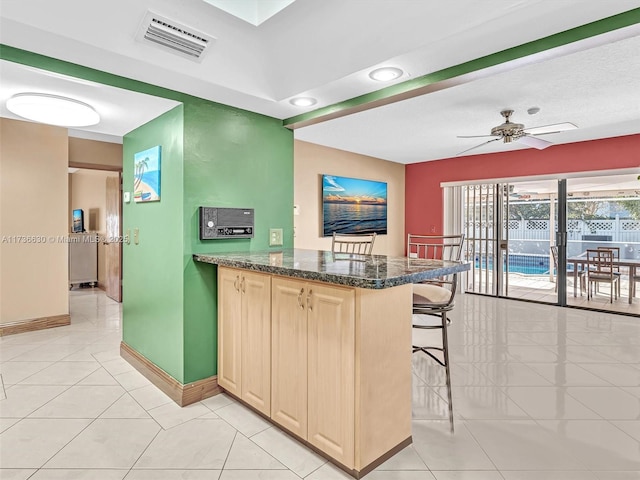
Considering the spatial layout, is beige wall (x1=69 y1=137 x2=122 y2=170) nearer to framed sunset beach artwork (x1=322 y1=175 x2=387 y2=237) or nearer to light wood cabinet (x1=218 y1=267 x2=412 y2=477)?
framed sunset beach artwork (x1=322 y1=175 x2=387 y2=237)

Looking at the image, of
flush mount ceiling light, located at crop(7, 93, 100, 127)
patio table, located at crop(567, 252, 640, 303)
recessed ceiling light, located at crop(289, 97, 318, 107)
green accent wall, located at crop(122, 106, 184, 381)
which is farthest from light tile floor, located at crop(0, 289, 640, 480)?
patio table, located at crop(567, 252, 640, 303)

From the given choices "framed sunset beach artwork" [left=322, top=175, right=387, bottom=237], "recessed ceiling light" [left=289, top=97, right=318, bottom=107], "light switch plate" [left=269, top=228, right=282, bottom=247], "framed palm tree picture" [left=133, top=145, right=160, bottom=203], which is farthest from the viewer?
"framed sunset beach artwork" [left=322, top=175, right=387, bottom=237]

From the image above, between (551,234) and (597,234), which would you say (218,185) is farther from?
(551,234)

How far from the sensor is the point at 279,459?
5.95 feet

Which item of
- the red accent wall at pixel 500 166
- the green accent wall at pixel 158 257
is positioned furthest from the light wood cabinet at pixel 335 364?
the red accent wall at pixel 500 166

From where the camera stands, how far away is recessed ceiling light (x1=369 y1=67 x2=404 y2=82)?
2090 mm

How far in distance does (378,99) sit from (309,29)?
2.11 ft

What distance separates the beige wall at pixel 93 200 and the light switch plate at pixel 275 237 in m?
4.44

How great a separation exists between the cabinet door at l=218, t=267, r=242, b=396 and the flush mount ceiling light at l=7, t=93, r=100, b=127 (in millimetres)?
1394

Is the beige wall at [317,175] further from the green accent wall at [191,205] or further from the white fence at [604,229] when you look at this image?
the white fence at [604,229]

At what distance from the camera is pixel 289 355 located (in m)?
1.90

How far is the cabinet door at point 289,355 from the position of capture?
5.98 feet

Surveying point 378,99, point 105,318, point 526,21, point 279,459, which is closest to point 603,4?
point 526,21

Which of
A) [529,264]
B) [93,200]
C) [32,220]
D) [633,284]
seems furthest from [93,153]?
[633,284]
